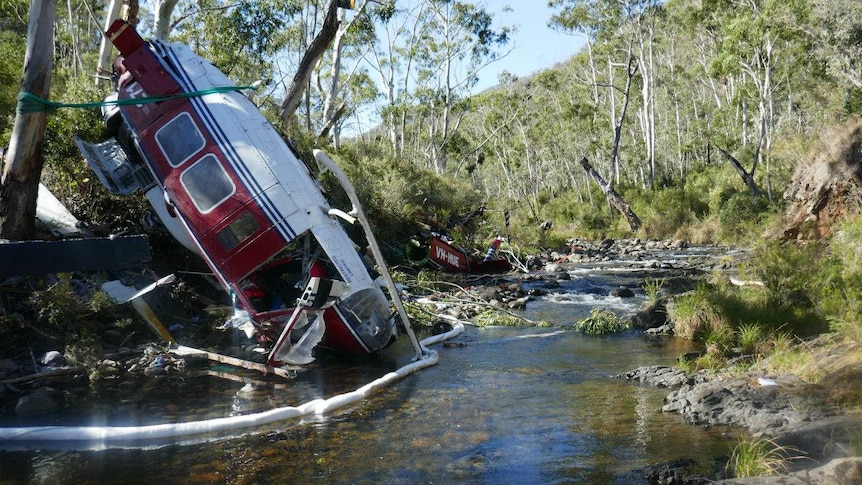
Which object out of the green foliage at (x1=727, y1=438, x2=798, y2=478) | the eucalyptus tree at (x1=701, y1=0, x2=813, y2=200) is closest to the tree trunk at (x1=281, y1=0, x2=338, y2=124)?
the green foliage at (x1=727, y1=438, x2=798, y2=478)

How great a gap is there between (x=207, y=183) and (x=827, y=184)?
17930 mm

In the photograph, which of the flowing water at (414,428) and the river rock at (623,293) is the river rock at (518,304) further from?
the flowing water at (414,428)

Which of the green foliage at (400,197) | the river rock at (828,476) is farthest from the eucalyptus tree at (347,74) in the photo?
the river rock at (828,476)

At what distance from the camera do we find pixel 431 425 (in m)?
7.94

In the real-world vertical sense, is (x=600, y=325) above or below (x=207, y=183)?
below

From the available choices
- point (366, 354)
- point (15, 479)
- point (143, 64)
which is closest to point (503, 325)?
point (366, 354)

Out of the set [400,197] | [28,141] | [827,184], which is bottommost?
[827,184]

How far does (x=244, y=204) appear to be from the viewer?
10.5 metres

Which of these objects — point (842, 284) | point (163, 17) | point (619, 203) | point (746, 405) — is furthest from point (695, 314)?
point (619, 203)

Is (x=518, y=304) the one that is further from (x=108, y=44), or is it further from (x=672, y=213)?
(x=672, y=213)

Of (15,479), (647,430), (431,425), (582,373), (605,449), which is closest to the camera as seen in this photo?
(15,479)

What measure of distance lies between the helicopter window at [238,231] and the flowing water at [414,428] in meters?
1.91

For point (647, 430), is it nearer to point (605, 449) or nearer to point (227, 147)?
point (605, 449)

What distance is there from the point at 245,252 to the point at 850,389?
26.4 ft
